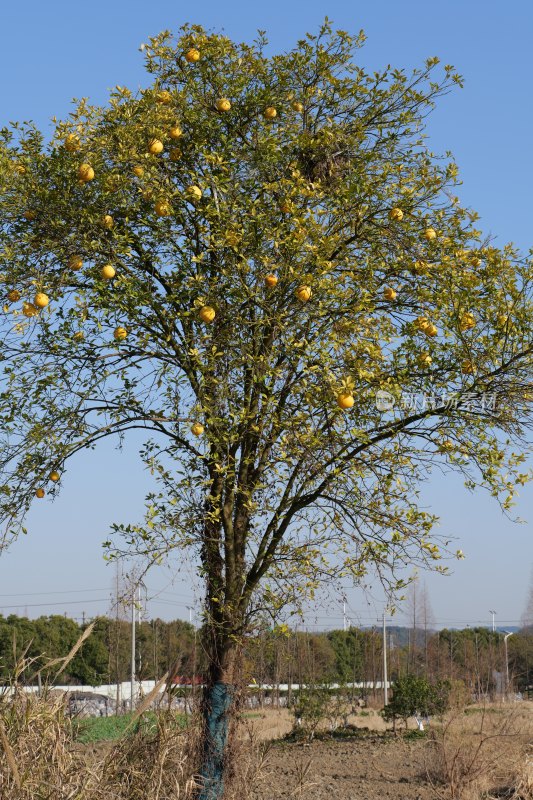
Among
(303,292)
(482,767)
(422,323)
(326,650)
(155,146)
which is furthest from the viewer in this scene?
(326,650)

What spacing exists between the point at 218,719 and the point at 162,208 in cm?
443

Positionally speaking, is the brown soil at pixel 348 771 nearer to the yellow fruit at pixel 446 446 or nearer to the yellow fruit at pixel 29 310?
the yellow fruit at pixel 446 446

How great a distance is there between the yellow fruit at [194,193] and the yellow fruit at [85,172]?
820 millimetres

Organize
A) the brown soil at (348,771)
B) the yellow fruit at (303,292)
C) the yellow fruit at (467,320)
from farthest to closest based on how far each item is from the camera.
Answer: the brown soil at (348,771)
the yellow fruit at (467,320)
the yellow fruit at (303,292)

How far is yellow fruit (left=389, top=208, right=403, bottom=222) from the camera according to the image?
8219mm

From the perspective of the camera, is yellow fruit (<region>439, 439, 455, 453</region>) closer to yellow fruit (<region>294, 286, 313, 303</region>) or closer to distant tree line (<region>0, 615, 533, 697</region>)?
yellow fruit (<region>294, 286, 313, 303</region>)

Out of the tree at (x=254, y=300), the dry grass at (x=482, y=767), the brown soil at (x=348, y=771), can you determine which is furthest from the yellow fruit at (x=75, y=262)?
the dry grass at (x=482, y=767)

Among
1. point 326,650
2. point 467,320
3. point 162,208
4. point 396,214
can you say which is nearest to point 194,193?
point 162,208

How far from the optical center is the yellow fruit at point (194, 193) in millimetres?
7637

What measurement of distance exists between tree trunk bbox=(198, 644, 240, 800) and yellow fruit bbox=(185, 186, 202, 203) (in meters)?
3.95

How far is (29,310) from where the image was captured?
7801 mm

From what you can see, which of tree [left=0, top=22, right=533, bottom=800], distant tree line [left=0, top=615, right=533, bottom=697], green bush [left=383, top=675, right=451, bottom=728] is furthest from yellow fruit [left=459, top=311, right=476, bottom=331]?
distant tree line [left=0, top=615, right=533, bottom=697]

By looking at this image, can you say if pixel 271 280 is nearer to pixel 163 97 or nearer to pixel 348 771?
pixel 163 97

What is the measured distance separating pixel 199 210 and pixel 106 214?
916 millimetres
